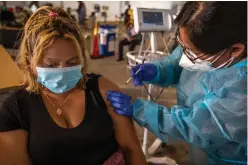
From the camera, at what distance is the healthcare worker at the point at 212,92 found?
2.92ft

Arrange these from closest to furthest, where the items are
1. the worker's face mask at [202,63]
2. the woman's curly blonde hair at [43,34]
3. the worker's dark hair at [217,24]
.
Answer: the worker's dark hair at [217,24] < the worker's face mask at [202,63] < the woman's curly blonde hair at [43,34]

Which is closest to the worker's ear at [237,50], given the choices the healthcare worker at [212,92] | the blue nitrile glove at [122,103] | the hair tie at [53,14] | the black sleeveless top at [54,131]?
the healthcare worker at [212,92]

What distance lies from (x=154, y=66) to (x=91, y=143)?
0.53 meters

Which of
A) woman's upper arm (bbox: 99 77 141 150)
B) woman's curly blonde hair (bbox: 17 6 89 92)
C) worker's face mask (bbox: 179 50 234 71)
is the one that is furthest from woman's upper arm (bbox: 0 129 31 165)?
worker's face mask (bbox: 179 50 234 71)

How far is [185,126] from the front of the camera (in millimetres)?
1039

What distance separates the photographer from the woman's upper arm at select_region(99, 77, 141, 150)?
126 centimetres

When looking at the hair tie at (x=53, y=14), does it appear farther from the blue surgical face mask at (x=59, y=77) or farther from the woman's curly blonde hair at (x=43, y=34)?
the blue surgical face mask at (x=59, y=77)

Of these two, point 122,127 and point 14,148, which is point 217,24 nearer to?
point 122,127

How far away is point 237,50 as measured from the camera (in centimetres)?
96

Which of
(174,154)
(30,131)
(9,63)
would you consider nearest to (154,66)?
(30,131)

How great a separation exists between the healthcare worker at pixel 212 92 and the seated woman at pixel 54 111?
14 cm

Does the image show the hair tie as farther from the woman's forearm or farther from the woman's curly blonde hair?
the woman's forearm

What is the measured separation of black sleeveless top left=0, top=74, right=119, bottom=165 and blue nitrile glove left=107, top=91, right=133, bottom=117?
8cm

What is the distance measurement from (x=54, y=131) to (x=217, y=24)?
744mm
